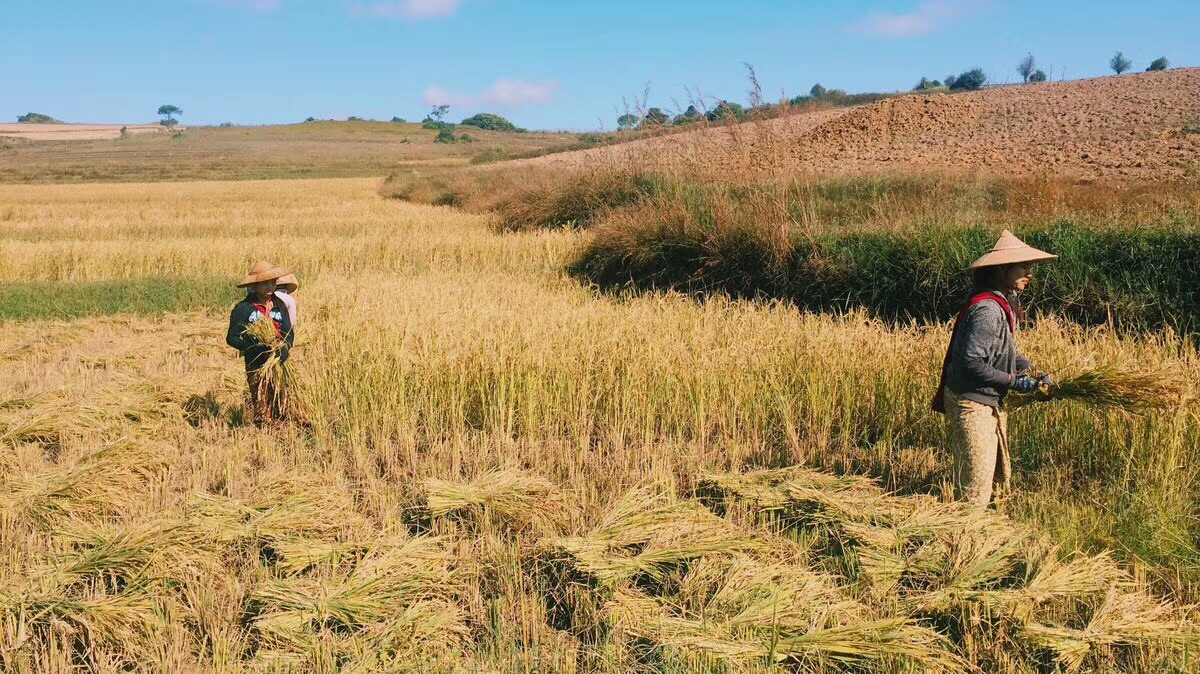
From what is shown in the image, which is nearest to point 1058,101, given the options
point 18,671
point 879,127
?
point 879,127

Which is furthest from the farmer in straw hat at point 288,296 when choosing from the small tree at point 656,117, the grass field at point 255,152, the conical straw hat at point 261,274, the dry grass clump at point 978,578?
the grass field at point 255,152

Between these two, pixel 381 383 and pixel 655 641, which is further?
pixel 381 383

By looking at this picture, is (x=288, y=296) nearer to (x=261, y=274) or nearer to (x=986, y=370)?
(x=261, y=274)

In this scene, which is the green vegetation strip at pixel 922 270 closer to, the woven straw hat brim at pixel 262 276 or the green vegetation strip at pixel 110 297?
the woven straw hat brim at pixel 262 276

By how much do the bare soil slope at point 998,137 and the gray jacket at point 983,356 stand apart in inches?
247

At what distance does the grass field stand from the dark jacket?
138ft

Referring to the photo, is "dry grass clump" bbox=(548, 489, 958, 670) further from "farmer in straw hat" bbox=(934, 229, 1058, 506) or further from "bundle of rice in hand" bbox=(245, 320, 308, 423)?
"bundle of rice in hand" bbox=(245, 320, 308, 423)

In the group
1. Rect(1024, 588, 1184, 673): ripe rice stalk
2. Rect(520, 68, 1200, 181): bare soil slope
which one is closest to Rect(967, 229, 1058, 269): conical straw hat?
Rect(1024, 588, 1184, 673): ripe rice stalk

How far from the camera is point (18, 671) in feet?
10.0

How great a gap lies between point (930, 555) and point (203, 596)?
9.66ft

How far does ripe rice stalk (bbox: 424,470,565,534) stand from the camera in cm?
412

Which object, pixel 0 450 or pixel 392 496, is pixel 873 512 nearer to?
pixel 392 496

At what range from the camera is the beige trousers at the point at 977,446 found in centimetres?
400

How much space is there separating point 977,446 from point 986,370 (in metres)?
0.40
